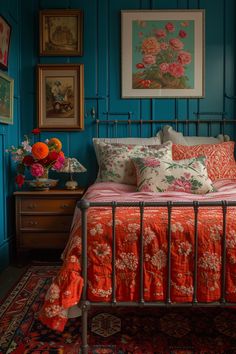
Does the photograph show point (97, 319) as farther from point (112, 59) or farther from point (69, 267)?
point (112, 59)

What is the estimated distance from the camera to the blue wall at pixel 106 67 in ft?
10.9

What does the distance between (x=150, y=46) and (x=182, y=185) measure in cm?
169

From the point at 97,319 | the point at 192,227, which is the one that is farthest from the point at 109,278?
the point at 97,319

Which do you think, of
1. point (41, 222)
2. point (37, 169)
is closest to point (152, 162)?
point (37, 169)

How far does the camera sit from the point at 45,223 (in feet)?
9.57

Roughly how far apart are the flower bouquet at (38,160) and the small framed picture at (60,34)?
3.20ft

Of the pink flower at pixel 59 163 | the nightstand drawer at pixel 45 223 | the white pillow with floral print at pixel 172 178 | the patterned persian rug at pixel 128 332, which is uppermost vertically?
the pink flower at pixel 59 163

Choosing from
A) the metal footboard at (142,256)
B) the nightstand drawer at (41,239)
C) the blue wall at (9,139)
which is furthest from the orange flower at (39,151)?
the metal footboard at (142,256)

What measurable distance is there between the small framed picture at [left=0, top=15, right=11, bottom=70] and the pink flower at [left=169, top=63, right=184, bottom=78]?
1549mm

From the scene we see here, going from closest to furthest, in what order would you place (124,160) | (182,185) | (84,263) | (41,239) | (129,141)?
(84,263), (182,185), (124,160), (41,239), (129,141)

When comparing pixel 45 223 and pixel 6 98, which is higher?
pixel 6 98

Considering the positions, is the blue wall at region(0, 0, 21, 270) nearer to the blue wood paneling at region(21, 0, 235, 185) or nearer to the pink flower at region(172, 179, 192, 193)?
the blue wood paneling at region(21, 0, 235, 185)

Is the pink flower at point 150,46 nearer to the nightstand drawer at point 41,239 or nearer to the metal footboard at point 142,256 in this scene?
the nightstand drawer at point 41,239

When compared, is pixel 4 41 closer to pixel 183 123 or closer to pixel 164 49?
pixel 164 49
